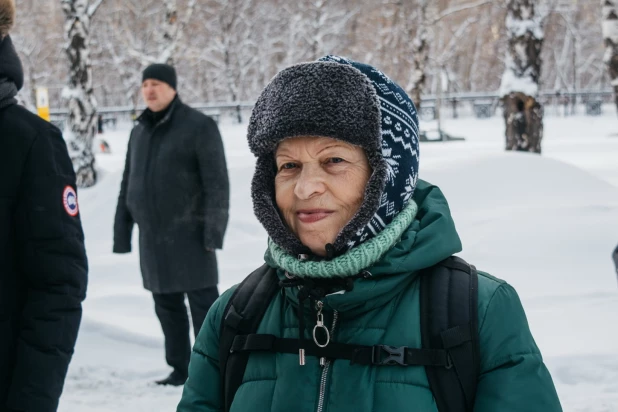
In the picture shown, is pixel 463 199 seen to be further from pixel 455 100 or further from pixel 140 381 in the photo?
pixel 455 100

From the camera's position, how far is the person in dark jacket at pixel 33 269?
2.33 metres

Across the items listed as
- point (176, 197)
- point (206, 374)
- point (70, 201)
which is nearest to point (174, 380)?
point (176, 197)

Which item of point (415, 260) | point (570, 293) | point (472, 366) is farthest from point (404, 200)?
point (570, 293)

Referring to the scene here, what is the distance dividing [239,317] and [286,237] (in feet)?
0.70

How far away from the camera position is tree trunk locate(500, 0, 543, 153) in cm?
1190

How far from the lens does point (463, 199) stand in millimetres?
9320

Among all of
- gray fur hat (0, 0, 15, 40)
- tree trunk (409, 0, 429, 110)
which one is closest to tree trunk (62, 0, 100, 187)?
tree trunk (409, 0, 429, 110)

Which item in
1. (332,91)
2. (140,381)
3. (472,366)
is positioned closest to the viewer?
(472,366)

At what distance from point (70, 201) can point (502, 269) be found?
5.12 meters

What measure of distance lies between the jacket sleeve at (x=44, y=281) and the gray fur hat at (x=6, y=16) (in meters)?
0.38

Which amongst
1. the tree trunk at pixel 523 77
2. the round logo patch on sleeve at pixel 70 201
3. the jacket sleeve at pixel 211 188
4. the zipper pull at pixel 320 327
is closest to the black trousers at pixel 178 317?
the jacket sleeve at pixel 211 188

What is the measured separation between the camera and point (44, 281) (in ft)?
7.76

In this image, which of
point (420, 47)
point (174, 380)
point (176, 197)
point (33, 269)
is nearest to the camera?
point (33, 269)

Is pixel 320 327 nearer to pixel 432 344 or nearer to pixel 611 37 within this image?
pixel 432 344
